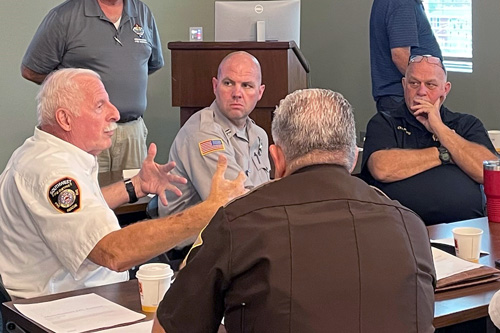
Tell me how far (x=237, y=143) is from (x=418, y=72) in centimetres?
94

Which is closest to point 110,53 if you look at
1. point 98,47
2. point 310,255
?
point 98,47

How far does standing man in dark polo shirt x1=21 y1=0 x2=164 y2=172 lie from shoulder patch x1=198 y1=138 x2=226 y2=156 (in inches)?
45.2

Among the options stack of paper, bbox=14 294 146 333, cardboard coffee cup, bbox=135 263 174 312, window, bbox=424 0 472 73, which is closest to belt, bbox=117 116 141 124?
stack of paper, bbox=14 294 146 333

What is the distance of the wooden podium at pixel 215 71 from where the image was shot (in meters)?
3.88

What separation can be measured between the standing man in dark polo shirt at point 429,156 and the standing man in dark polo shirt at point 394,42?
31.5 inches

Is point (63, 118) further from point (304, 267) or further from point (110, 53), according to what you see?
point (110, 53)

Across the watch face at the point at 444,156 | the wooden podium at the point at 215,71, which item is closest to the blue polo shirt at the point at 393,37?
the wooden podium at the point at 215,71

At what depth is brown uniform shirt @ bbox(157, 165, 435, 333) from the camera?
1423 millimetres

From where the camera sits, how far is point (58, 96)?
2.40 meters

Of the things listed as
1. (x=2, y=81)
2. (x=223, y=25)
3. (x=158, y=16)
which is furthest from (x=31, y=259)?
(x=158, y=16)

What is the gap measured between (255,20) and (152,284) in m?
2.67

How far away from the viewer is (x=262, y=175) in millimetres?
3402

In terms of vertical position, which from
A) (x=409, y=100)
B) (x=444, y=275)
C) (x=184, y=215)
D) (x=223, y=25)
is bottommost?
(x=444, y=275)

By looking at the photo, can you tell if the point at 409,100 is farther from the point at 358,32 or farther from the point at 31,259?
the point at 358,32
